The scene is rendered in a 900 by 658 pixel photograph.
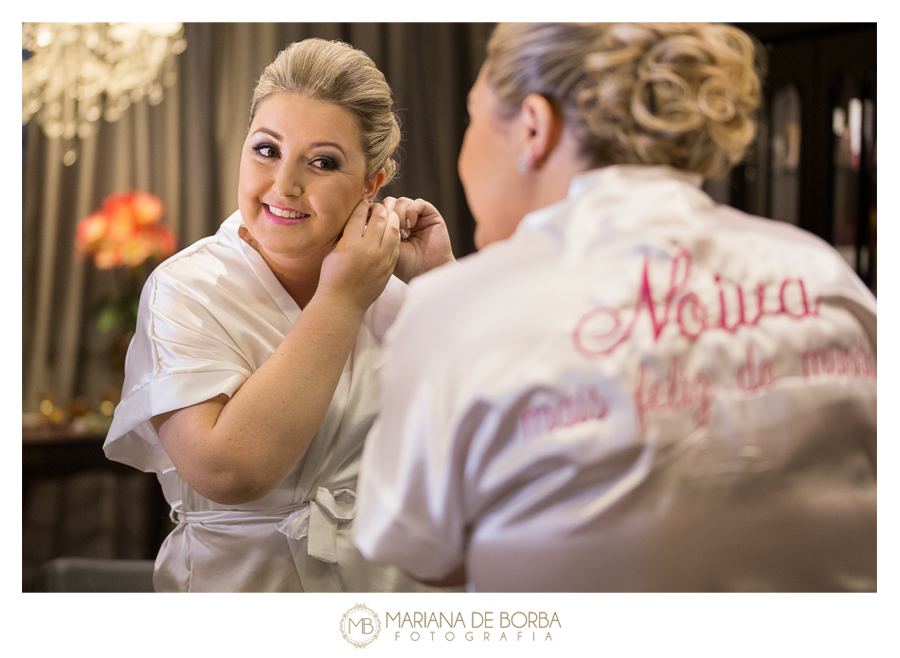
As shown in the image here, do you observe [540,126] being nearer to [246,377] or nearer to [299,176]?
[299,176]

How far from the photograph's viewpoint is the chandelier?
4.00 feet

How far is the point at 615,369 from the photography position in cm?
96

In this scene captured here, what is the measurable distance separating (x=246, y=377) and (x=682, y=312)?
1.99 ft

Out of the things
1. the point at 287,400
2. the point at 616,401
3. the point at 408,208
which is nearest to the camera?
the point at 616,401

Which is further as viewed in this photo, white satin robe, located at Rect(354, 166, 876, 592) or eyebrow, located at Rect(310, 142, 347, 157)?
eyebrow, located at Rect(310, 142, 347, 157)

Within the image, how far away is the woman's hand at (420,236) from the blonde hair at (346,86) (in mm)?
52

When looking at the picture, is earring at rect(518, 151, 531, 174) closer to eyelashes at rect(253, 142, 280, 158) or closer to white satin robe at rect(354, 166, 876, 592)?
white satin robe at rect(354, 166, 876, 592)

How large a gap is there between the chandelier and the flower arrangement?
12cm

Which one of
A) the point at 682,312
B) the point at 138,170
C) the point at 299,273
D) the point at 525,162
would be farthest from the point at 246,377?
the point at 682,312

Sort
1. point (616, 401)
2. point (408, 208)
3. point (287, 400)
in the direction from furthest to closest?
point (408, 208) < point (287, 400) < point (616, 401)

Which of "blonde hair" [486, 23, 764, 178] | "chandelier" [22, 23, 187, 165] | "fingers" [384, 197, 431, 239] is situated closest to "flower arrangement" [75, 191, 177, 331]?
"chandelier" [22, 23, 187, 165]
